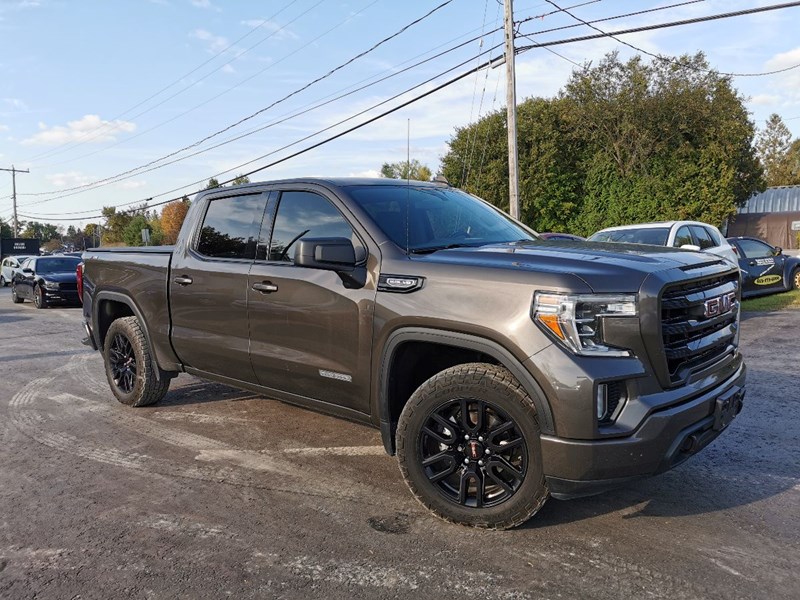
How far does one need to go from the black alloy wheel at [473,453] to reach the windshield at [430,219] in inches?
40.2

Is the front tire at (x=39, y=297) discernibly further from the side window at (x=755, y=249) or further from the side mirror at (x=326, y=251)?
the side window at (x=755, y=249)

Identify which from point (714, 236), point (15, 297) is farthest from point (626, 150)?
point (15, 297)

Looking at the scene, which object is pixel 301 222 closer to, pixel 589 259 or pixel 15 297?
pixel 589 259

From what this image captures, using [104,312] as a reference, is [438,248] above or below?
above

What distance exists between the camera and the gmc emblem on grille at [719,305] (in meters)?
3.24

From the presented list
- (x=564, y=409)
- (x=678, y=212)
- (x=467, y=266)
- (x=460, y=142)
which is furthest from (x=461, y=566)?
(x=460, y=142)

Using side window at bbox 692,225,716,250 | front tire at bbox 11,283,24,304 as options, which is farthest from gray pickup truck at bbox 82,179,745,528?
front tire at bbox 11,283,24,304

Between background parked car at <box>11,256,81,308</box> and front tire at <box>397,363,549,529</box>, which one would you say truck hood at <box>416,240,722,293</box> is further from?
background parked car at <box>11,256,81,308</box>

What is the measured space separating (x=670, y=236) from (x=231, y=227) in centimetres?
787

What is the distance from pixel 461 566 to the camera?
2928 millimetres

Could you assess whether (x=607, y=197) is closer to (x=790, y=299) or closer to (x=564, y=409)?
(x=790, y=299)

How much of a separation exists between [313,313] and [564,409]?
172 centimetres

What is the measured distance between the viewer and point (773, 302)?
42.6 ft

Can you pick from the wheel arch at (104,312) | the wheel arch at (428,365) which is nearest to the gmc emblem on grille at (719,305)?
the wheel arch at (428,365)
